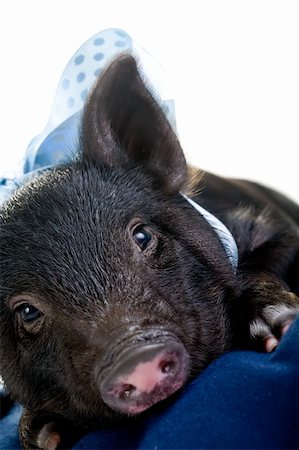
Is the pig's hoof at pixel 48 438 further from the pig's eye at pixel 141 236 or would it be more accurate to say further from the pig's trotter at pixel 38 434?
the pig's eye at pixel 141 236

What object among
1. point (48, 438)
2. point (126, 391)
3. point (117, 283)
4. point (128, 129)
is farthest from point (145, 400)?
point (128, 129)

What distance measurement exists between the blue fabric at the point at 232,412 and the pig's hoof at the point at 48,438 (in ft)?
0.80

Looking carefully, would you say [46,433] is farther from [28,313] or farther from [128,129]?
[128,129]

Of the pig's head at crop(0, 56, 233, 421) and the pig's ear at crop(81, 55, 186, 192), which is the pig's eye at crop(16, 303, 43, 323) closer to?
the pig's head at crop(0, 56, 233, 421)

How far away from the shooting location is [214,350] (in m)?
1.21

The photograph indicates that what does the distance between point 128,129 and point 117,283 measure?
489 mm

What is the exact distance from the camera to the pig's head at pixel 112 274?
0.98 m

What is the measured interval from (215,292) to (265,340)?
5.3 inches

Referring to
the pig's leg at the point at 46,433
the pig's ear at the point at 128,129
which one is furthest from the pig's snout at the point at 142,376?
the pig's ear at the point at 128,129

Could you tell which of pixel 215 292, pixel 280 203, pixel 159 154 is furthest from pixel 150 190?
pixel 280 203

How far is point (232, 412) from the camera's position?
92cm

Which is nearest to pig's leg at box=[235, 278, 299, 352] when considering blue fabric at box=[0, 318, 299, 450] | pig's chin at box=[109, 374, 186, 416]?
blue fabric at box=[0, 318, 299, 450]

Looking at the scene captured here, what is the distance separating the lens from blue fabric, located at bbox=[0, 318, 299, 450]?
0.87m

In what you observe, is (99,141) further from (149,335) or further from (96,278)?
(149,335)
